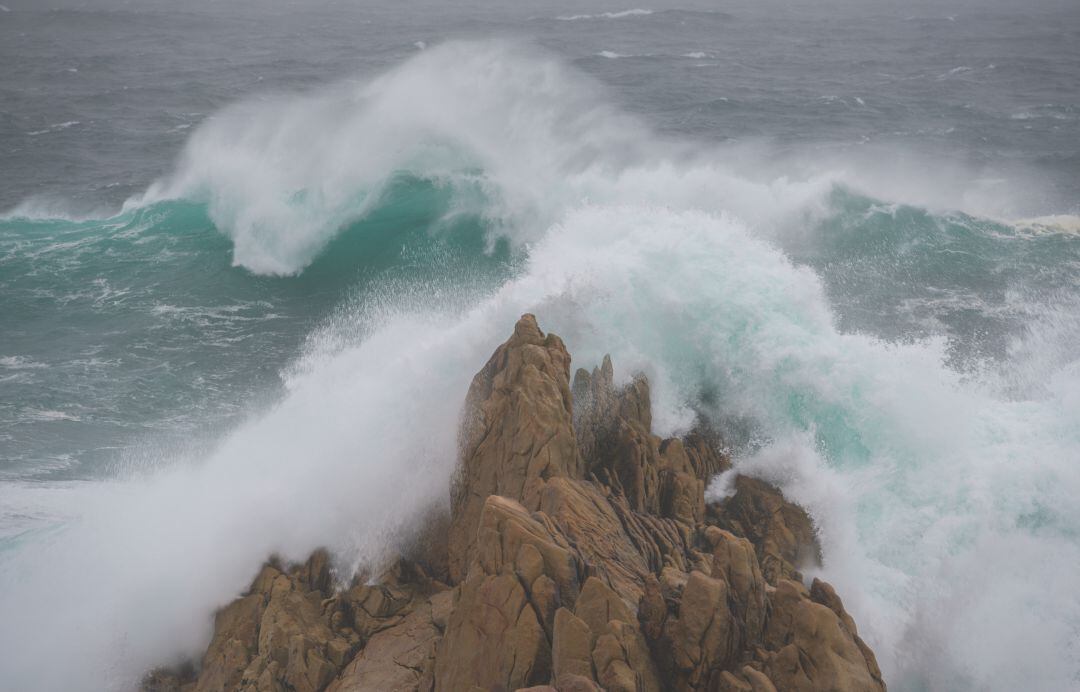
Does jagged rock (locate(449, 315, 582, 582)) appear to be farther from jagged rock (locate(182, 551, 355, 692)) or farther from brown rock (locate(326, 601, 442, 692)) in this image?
jagged rock (locate(182, 551, 355, 692))

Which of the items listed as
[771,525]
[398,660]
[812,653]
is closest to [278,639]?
[398,660]

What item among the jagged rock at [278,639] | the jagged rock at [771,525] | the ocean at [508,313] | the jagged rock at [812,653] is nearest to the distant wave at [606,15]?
the ocean at [508,313]

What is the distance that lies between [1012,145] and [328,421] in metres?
37.8

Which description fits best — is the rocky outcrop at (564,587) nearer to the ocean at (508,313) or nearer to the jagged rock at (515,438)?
the jagged rock at (515,438)

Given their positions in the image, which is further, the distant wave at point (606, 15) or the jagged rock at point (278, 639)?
the distant wave at point (606, 15)

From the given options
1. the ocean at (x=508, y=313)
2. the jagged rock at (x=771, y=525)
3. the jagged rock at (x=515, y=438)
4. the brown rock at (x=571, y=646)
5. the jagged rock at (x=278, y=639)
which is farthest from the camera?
the ocean at (x=508, y=313)

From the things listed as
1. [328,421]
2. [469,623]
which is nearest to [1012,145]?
[328,421]

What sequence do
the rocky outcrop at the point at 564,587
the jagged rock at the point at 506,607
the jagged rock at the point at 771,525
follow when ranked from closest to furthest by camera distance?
the rocky outcrop at the point at 564,587 → the jagged rock at the point at 506,607 → the jagged rock at the point at 771,525

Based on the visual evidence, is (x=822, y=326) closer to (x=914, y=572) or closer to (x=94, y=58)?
(x=914, y=572)

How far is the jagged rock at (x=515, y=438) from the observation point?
11.6 m

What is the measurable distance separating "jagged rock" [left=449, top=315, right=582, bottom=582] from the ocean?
4.32 ft

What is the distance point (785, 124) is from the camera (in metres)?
40.5

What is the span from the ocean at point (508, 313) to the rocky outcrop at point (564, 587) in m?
0.96

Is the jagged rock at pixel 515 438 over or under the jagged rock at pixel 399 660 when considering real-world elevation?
over
